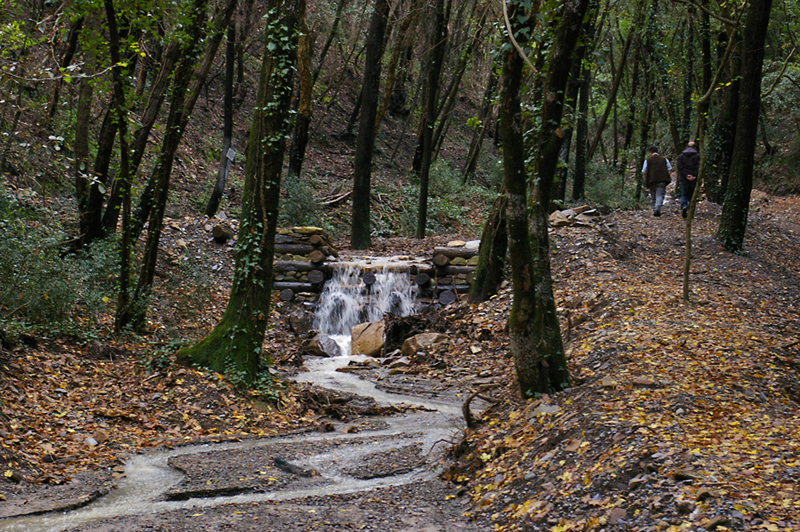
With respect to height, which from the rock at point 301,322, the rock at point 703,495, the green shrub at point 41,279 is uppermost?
the green shrub at point 41,279

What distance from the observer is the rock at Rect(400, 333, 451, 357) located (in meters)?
10.1

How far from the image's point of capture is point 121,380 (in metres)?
7.11

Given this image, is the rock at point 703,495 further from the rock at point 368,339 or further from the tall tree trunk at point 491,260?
the rock at point 368,339

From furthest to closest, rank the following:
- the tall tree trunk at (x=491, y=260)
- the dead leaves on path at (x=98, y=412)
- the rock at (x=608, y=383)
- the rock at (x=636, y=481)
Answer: the tall tree trunk at (x=491, y=260), the rock at (x=608, y=383), the dead leaves on path at (x=98, y=412), the rock at (x=636, y=481)

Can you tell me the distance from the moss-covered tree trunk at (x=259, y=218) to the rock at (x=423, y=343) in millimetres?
3406

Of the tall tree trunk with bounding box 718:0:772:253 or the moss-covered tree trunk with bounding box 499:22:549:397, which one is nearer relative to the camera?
the moss-covered tree trunk with bounding box 499:22:549:397

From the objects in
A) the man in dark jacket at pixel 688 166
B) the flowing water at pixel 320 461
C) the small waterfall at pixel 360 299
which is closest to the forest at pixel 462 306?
the flowing water at pixel 320 461

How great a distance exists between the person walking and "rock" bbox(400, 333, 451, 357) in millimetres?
8728

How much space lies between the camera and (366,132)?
1487cm

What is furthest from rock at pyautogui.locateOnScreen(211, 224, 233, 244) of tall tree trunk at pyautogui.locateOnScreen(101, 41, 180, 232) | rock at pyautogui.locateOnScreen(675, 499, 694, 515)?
rock at pyautogui.locateOnScreen(675, 499, 694, 515)

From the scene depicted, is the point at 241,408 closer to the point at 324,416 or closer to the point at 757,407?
the point at 324,416

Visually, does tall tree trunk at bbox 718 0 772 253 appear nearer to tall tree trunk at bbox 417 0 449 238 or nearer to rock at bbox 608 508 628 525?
tall tree trunk at bbox 417 0 449 238

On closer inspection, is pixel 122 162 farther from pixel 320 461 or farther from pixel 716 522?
pixel 716 522

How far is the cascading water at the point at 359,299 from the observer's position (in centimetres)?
1265
